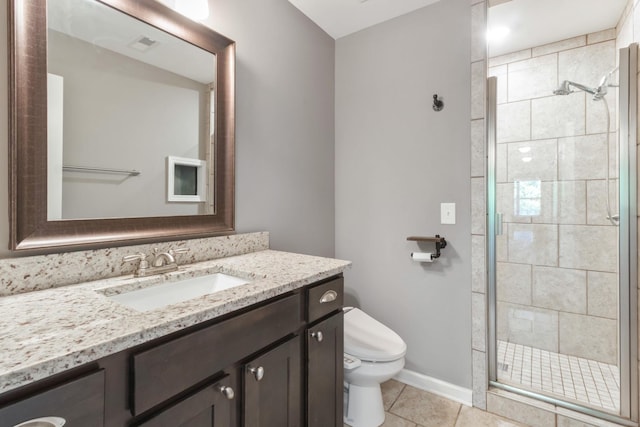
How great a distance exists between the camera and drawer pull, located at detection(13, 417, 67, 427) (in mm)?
496

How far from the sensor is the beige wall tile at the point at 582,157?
1724 millimetres

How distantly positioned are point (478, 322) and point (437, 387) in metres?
0.50

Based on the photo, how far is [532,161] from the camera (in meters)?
1.92

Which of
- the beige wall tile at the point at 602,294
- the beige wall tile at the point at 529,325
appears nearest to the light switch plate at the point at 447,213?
the beige wall tile at the point at 529,325

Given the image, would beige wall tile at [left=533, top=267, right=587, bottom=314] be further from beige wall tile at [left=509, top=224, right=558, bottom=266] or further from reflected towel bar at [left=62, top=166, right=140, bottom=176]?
reflected towel bar at [left=62, top=166, right=140, bottom=176]

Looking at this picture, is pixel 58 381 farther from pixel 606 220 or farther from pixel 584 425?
pixel 606 220

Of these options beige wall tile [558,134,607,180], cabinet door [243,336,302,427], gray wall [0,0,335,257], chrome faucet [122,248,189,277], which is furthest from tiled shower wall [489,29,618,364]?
chrome faucet [122,248,189,277]

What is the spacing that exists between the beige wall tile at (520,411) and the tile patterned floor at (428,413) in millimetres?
34

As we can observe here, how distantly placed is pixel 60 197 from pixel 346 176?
1.67 meters

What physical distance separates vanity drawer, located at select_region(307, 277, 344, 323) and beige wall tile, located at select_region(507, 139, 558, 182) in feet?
4.75

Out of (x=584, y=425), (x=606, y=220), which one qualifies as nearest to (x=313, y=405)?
(x=584, y=425)

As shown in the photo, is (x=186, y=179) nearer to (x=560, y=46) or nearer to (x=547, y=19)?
(x=547, y=19)

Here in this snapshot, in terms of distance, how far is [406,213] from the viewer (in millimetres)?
1999

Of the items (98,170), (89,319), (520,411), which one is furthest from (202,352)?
(520,411)
